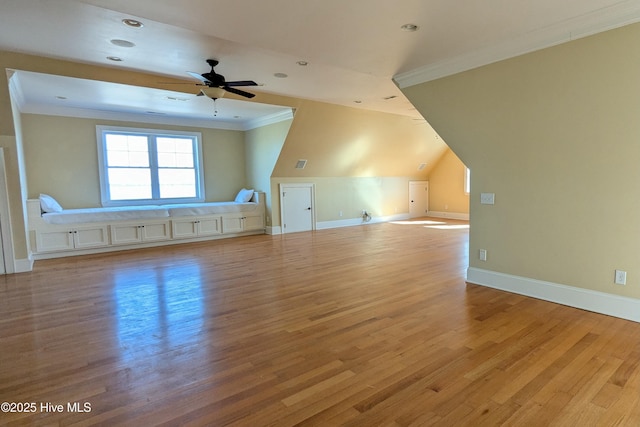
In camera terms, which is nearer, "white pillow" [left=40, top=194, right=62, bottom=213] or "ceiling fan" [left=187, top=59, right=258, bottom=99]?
"ceiling fan" [left=187, top=59, right=258, bottom=99]

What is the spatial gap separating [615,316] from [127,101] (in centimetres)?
749

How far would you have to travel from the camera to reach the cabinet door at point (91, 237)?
6.02 m

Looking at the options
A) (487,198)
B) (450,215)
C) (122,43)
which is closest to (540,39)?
(487,198)

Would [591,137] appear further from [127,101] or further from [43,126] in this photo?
[43,126]

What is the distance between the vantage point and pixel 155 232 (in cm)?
→ 684

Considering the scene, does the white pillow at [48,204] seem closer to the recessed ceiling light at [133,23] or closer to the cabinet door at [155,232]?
the cabinet door at [155,232]

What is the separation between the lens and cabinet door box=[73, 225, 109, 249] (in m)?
6.02

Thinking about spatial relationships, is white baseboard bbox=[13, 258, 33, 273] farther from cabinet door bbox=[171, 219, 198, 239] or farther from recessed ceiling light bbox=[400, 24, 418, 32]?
recessed ceiling light bbox=[400, 24, 418, 32]

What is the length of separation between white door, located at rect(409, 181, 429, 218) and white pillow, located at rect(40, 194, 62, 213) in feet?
30.8

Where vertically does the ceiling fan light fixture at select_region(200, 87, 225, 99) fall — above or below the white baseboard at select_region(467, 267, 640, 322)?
above

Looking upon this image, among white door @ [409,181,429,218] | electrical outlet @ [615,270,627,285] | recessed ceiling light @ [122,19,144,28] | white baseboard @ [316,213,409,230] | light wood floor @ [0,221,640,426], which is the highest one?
recessed ceiling light @ [122,19,144,28]

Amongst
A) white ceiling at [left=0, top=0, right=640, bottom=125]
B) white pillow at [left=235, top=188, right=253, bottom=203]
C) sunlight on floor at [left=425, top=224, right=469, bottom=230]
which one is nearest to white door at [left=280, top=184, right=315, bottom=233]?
white pillow at [left=235, top=188, right=253, bottom=203]

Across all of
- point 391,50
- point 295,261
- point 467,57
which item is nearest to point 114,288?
point 295,261

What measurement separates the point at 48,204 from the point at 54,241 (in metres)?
0.69
